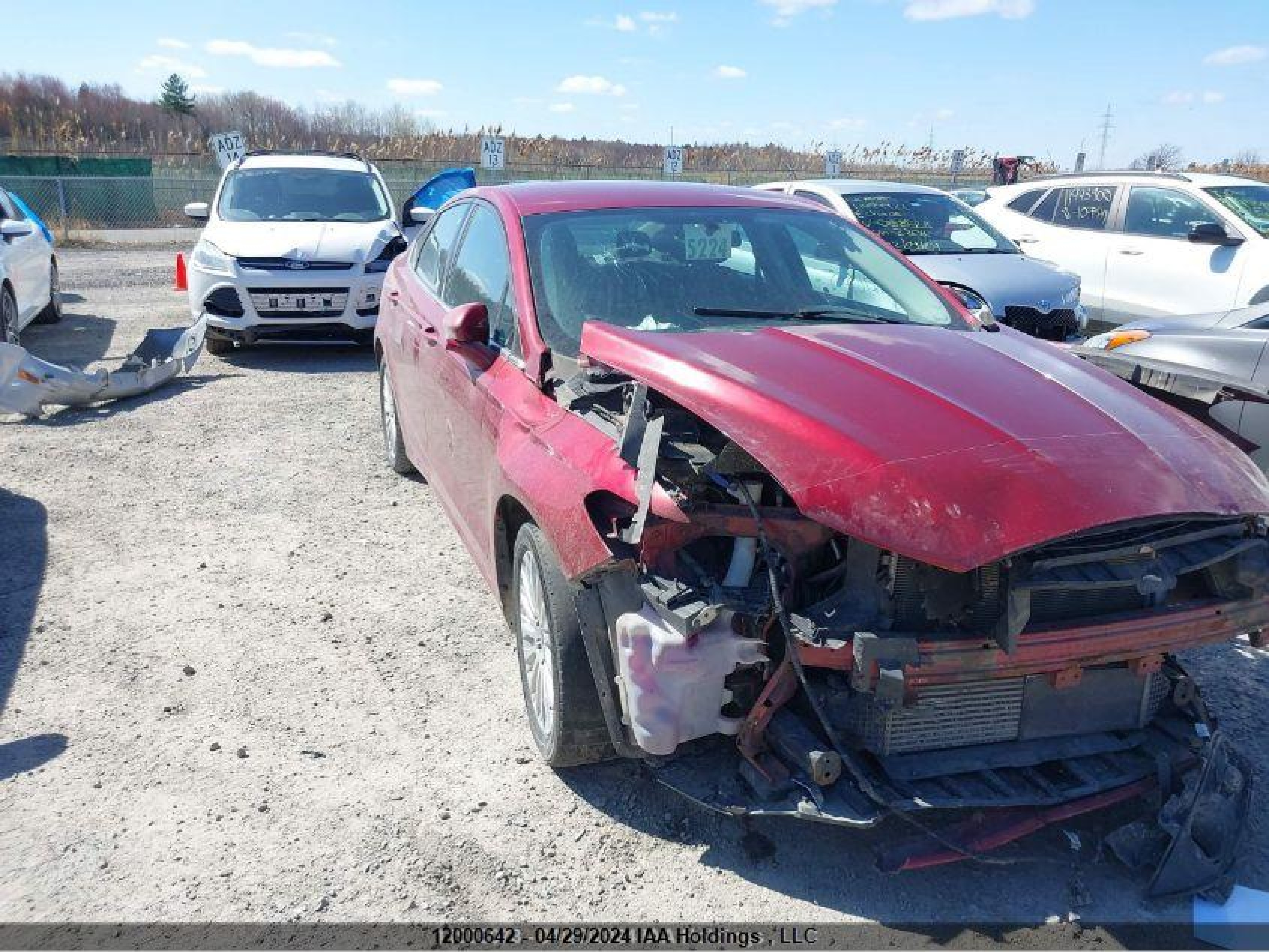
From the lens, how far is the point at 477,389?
3.79 m

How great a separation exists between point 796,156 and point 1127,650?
128ft

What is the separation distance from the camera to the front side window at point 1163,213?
376 inches

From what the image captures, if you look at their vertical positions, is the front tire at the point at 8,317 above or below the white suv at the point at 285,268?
below

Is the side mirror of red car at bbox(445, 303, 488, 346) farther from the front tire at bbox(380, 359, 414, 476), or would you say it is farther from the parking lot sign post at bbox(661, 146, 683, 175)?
the parking lot sign post at bbox(661, 146, 683, 175)

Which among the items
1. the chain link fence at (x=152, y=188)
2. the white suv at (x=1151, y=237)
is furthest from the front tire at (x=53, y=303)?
the white suv at (x=1151, y=237)

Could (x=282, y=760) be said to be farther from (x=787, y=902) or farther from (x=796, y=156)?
(x=796, y=156)

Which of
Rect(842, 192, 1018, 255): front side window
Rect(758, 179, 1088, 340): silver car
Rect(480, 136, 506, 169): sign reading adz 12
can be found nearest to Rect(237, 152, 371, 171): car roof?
Rect(758, 179, 1088, 340): silver car

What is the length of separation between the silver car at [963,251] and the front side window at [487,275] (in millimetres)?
3865

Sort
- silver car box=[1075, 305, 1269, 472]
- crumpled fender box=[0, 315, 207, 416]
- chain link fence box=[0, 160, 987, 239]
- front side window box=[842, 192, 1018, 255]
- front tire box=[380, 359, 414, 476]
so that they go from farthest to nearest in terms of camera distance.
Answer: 1. chain link fence box=[0, 160, 987, 239]
2. front side window box=[842, 192, 1018, 255]
3. crumpled fender box=[0, 315, 207, 416]
4. front tire box=[380, 359, 414, 476]
5. silver car box=[1075, 305, 1269, 472]

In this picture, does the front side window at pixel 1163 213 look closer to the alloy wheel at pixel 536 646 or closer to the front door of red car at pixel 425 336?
the front door of red car at pixel 425 336

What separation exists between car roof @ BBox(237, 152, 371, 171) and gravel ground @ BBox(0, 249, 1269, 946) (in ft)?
19.1

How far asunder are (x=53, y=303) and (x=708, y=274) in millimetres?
9977

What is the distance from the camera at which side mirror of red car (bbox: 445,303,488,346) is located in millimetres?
3711

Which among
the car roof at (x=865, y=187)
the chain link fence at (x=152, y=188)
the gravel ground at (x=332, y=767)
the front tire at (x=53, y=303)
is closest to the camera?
the gravel ground at (x=332, y=767)
